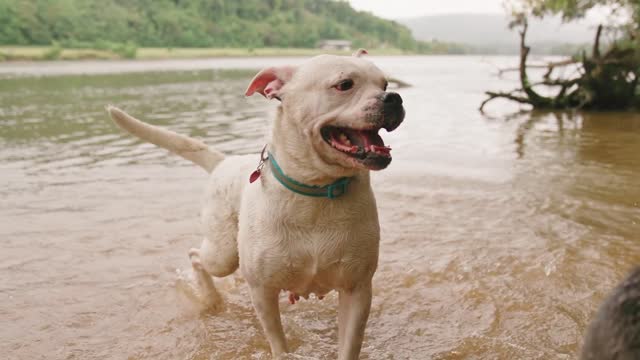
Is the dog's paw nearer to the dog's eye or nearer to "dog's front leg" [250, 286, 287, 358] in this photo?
"dog's front leg" [250, 286, 287, 358]

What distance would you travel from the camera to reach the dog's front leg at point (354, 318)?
3385 mm

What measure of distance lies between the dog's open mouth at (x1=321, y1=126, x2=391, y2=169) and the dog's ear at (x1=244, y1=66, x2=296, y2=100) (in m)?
0.39

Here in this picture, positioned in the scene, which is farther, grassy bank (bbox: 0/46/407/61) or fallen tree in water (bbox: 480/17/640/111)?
grassy bank (bbox: 0/46/407/61)

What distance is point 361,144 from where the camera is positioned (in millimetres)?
3037

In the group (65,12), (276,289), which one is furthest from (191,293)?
(65,12)

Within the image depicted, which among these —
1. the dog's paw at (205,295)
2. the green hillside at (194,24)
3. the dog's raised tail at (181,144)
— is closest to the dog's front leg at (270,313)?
the dog's paw at (205,295)

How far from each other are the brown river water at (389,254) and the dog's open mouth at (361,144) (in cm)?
172

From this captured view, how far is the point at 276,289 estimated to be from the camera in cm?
347

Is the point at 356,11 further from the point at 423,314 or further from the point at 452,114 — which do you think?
the point at 423,314

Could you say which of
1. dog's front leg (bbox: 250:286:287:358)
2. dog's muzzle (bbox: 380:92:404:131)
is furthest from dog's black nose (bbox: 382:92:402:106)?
dog's front leg (bbox: 250:286:287:358)

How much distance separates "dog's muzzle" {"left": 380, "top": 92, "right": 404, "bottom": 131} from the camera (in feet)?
9.48

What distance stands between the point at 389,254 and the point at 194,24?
12948 cm

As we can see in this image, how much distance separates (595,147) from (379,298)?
29.2 ft

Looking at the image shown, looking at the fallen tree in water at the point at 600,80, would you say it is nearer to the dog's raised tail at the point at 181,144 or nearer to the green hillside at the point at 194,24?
the dog's raised tail at the point at 181,144
